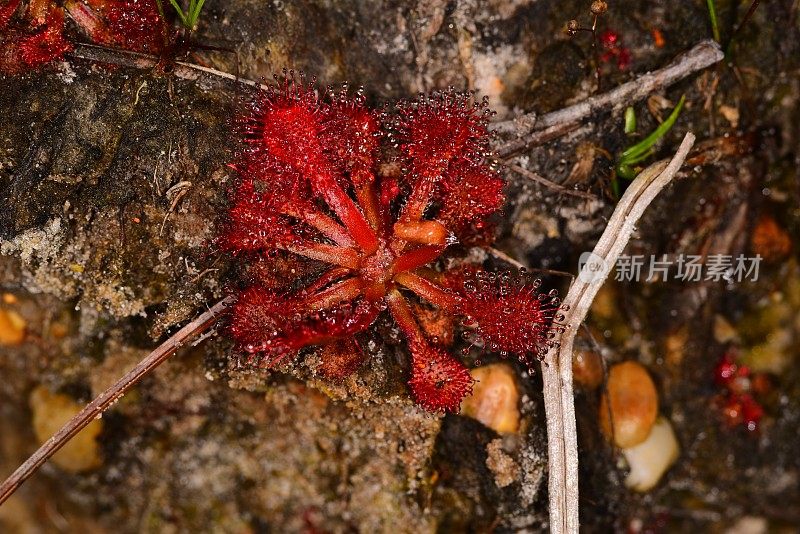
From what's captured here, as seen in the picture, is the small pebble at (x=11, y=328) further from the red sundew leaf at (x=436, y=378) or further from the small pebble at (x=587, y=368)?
the small pebble at (x=587, y=368)

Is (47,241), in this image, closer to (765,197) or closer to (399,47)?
(399,47)

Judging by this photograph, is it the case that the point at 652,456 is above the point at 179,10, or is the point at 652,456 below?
below

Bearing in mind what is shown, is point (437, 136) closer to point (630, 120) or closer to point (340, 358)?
point (340, 358)

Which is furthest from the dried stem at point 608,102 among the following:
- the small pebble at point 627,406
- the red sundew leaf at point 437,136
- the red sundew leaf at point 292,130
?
the small pebble at point 627,406

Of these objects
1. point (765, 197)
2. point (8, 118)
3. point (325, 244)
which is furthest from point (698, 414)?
point (8, 118)

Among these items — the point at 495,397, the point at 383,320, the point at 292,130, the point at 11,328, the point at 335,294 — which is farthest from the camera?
the point at 11,328

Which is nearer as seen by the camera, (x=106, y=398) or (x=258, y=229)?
(x=258, y=229)

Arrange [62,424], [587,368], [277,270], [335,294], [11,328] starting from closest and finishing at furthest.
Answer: [335,294] → [277,270] → [587,368] → [11,328] → [62,424]

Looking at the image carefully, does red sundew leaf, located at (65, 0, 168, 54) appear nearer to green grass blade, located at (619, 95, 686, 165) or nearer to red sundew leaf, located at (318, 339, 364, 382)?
red sundew leaf, located at (318, 339, 364, 382)

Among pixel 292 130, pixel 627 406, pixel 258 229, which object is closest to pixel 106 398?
pixel 258 229
